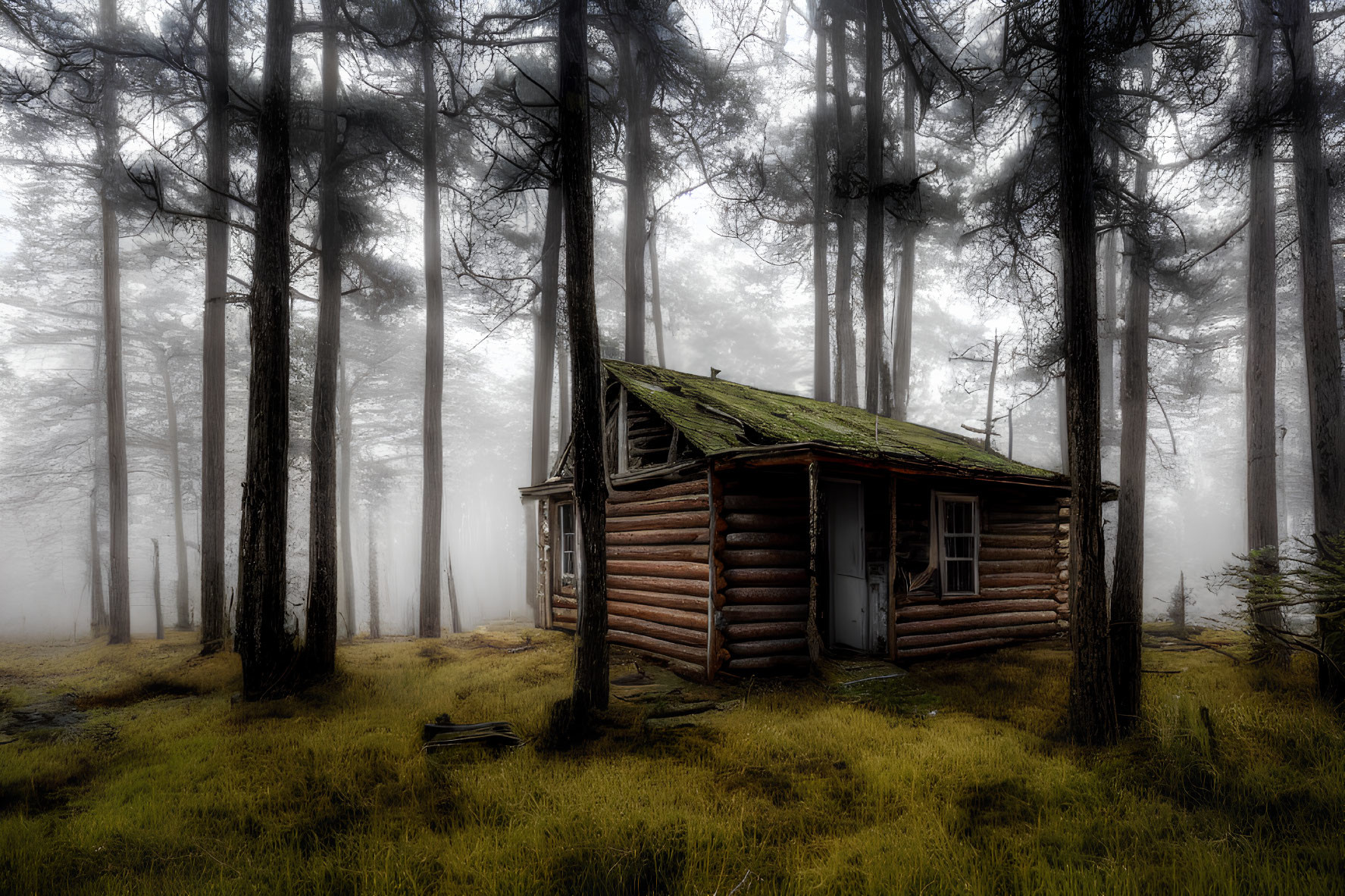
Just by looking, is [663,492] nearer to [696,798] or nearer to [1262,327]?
[696,798]

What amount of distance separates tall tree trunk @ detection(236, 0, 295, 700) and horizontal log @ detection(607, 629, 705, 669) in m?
Answer: 4.70

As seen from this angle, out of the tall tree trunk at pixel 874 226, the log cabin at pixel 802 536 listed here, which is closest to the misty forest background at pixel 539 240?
the tall tree trunk at pixel 874 226

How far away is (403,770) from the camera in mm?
5668

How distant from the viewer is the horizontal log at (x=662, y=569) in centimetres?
937

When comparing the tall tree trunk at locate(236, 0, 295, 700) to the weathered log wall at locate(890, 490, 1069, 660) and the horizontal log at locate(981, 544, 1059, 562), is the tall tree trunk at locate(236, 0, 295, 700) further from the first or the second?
the horizontal log at locate(981, 544, 1059, 562)

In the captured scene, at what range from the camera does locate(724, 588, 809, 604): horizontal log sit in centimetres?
925

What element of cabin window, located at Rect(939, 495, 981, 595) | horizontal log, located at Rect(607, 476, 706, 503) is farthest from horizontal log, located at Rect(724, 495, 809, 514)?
cabin window, located at Rect(939, 495, 981, 595)

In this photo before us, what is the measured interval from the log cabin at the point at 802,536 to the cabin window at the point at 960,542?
35 mm

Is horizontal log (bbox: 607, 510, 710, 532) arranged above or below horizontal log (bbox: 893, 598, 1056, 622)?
above

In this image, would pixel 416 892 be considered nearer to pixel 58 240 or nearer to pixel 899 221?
pixel 899 221

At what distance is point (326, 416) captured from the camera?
414 inches

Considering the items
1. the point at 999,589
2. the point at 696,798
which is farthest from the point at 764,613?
the point at 999,589

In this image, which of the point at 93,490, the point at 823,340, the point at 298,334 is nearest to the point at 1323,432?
the point at 823,340

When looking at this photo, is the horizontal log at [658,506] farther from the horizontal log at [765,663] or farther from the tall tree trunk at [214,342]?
the tall tree trunk at [214,342]
